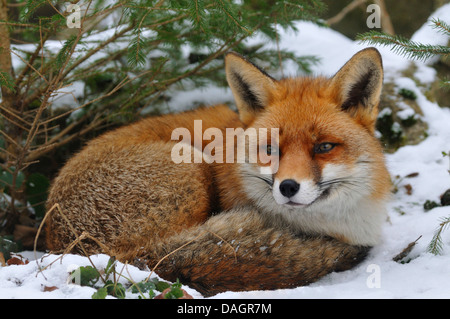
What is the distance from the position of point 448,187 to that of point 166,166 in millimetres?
2166

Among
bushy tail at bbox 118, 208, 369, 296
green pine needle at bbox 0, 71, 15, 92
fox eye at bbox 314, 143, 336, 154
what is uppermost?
green pine needle at bbox 0, 71, 15, 92

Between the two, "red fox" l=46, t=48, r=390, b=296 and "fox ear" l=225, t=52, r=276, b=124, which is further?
"fox ear" l=225, t=52, r=276, b=124

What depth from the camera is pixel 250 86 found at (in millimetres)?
2607

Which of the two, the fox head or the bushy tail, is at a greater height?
the fox head

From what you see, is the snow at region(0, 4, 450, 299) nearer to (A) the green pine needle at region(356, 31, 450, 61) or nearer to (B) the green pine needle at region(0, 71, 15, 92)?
(A) the green pine needle at region(356, 31, 450, 61)

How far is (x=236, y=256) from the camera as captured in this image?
2.18 m

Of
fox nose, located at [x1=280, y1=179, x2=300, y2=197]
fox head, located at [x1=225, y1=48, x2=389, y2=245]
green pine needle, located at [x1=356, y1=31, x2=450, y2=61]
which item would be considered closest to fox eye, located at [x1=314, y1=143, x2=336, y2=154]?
fox head, located at [x1=225, y1=48, x2=389, y2=245]

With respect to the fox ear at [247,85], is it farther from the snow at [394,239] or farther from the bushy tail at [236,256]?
the snow at [394,239]

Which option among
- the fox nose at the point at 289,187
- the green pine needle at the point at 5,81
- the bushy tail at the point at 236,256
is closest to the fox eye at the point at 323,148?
the fox nose at the point at 289,187

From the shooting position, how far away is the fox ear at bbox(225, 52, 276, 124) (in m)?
2.49

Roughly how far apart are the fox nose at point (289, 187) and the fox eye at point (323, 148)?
0.92 ft

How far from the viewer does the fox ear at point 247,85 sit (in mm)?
2494

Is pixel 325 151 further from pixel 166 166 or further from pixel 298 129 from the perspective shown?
pixel 166 166

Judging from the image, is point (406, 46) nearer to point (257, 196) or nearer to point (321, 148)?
point (321, 148)
